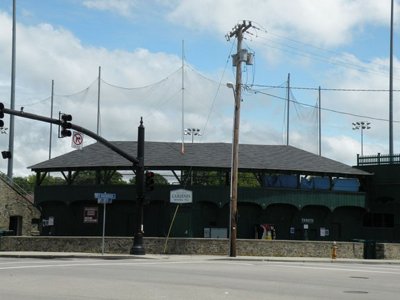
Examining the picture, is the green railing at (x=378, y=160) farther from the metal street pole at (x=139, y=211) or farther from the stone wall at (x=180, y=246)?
the metal street pole at (x=139, y=211)

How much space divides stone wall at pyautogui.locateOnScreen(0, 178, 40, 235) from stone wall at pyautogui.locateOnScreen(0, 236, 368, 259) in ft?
33.4

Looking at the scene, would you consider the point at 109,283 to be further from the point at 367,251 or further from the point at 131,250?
the point at 367,251

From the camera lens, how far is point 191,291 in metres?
14.7

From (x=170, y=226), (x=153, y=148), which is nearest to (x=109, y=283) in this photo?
(x=170, y=226)

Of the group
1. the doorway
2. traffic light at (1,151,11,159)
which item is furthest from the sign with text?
traffic light at (1,151,11,159)

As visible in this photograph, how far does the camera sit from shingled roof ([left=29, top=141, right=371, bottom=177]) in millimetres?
39469

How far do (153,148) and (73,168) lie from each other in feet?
19.9

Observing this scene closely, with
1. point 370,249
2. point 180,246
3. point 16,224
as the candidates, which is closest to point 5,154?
point 16,224

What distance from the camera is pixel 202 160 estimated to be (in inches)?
1577

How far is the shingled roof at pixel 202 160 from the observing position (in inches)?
1554

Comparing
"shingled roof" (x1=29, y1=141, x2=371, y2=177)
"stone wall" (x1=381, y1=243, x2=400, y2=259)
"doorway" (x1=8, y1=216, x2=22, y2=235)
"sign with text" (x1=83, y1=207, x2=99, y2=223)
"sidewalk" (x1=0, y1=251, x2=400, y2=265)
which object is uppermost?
"shingled roof" (x1=29, y1=141, x2=371, y2=177)

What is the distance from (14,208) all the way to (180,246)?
17.5 m

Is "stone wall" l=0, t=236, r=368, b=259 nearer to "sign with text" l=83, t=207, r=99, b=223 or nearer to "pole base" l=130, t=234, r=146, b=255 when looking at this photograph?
"pole base" l=130, t=234, r=146, b=255

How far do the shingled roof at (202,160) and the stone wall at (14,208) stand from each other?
4.36m
